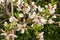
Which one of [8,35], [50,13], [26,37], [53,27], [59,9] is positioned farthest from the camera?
[59,9]

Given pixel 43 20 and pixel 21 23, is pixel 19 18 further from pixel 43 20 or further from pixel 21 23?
pixel 43 20

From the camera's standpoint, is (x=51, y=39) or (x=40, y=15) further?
(x=51, y=39)

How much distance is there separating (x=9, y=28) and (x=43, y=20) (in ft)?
0.84

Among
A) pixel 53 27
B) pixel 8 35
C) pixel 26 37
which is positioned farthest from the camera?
pixel 53 27

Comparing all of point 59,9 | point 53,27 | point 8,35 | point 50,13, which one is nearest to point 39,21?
point 50,13

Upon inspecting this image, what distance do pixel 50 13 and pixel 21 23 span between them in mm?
240

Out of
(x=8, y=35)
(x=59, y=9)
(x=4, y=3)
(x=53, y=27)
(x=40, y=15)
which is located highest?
(x=59, y=9)

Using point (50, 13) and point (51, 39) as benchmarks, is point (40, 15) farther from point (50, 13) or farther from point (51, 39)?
point (51, 39)

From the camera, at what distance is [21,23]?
1.39 m

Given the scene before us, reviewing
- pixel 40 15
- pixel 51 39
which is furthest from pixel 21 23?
pixel 51 39

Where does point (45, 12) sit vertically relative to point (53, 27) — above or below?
below

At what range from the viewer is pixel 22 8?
55.5 inches

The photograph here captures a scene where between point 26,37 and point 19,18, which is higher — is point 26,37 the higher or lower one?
the higher one

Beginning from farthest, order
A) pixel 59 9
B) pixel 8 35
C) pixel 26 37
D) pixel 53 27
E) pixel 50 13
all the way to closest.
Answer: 1. pixel 59 9
2. pixel 53 27
3. pixel 26 37
4. pixel 50 13
5. pixel 8 35
